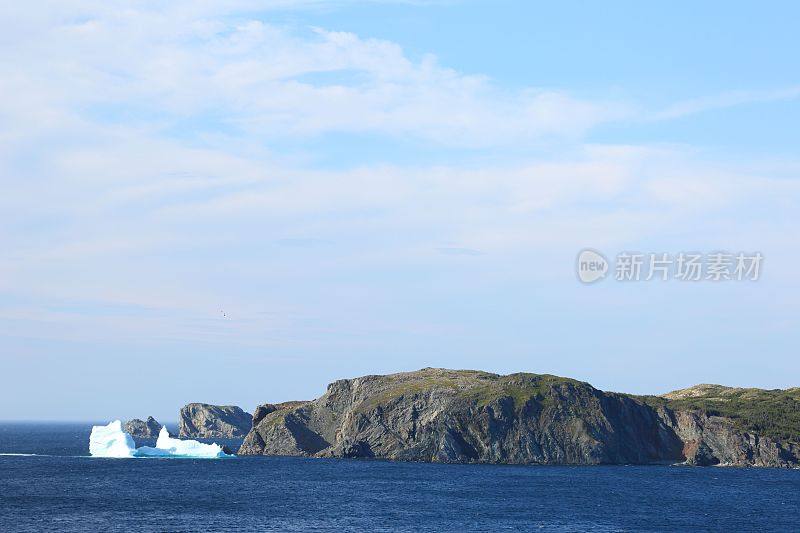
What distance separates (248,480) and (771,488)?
103 m

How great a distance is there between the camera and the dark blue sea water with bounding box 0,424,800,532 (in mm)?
121000

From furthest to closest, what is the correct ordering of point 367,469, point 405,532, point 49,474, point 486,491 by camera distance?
point 367,469
point 49,474
point 486,491
point 405,532

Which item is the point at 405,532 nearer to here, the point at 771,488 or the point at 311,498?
the point at 311,498

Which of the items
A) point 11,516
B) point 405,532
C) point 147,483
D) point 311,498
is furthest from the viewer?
point 147,483

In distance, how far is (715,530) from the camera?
402ft

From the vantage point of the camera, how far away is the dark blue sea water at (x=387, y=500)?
397ft

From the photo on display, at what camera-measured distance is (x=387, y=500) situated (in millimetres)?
143375

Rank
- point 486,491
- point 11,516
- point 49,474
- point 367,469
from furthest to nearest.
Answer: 1. point 367,469
2. point 49,474
3. point 486,491
4. point 11,516

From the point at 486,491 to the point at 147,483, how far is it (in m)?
64.7

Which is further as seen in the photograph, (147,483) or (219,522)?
(147,483)

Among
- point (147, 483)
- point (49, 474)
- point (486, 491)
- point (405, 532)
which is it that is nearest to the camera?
point (405, 532)

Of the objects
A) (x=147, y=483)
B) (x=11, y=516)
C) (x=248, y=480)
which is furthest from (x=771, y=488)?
(x=11, y=516)

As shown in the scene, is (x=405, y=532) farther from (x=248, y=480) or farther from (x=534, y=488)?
(x=248, y=480)

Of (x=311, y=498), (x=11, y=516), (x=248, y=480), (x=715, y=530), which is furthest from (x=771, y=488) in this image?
(x=11, y=516)
